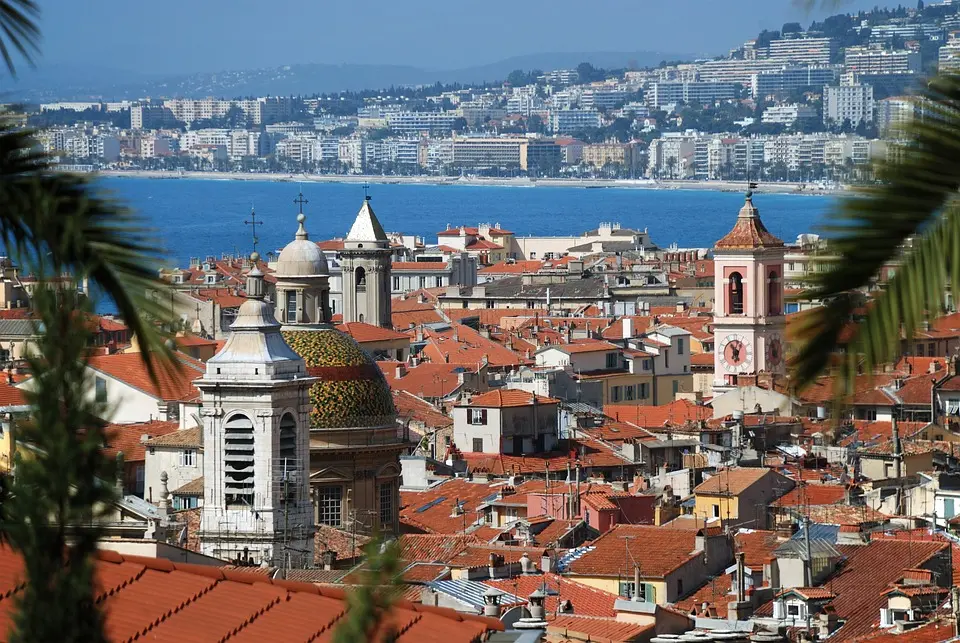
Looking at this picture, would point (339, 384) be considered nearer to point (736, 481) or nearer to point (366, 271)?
point (736, 481)

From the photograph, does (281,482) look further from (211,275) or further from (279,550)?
(211,275)

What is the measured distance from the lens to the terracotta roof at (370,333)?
1898 inches

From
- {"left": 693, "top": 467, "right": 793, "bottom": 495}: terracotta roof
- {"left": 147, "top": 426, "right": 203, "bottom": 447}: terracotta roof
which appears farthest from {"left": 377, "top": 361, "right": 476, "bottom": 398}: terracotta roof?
{"left": 693, "top": 467, "right": 793, "bottom": 495}: terracotta roof

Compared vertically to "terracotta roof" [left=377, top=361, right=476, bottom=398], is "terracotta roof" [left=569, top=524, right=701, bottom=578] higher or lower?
higher

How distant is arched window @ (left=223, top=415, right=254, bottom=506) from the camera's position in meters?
17.1

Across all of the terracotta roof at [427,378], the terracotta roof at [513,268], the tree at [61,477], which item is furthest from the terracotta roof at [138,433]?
the terracotta roof at [513,268]

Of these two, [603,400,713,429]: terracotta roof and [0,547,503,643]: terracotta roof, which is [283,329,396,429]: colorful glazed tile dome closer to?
[0,547,503,643]: terracotta roof

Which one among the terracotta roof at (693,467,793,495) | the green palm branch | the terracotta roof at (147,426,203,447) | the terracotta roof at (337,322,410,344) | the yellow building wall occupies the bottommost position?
the terracotta roof at (337,322,410,344)

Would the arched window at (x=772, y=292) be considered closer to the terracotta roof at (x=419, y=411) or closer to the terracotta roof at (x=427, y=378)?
the terracotta roof at (x=427, y=378)

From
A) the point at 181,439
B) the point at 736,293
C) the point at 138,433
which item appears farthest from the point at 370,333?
the point at 181,439

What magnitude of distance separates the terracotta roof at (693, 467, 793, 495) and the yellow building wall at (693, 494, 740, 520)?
63mm

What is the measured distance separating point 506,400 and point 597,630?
18394 mm

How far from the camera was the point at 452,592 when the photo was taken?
Result: 14.5 m

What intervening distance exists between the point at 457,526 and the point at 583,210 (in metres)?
170
